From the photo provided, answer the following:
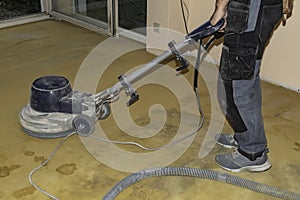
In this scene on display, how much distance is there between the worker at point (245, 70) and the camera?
1925 mm

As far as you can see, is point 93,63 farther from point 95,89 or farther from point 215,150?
point 215,150

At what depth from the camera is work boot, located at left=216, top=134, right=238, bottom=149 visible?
2561 millimetres

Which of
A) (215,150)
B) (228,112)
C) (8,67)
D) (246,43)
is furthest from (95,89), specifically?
(246,43)

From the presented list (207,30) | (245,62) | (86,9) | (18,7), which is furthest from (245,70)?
(18,7)

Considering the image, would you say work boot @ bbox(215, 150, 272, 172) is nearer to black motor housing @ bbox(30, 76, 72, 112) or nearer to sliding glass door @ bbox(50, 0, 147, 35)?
black motor housing @ bbox(30, 76, 72, 112)

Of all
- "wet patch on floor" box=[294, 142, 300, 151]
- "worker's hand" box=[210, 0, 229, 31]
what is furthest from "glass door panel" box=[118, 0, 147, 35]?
"worker's hand" box=[210, 0, 229, 31]

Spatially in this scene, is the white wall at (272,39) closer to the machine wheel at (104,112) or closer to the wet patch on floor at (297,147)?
the wet patch on floor at (297,147)

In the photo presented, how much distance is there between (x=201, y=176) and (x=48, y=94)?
36.6 inches

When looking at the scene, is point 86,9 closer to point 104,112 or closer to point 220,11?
point 104,112

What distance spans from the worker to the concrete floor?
0.12m

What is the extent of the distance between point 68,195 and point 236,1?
3.83 feet

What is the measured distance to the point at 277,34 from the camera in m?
3.23

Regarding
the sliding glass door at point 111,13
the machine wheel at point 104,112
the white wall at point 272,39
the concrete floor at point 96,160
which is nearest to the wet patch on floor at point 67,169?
the concrete floor at point 96,160

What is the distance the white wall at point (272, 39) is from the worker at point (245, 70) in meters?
1.10
